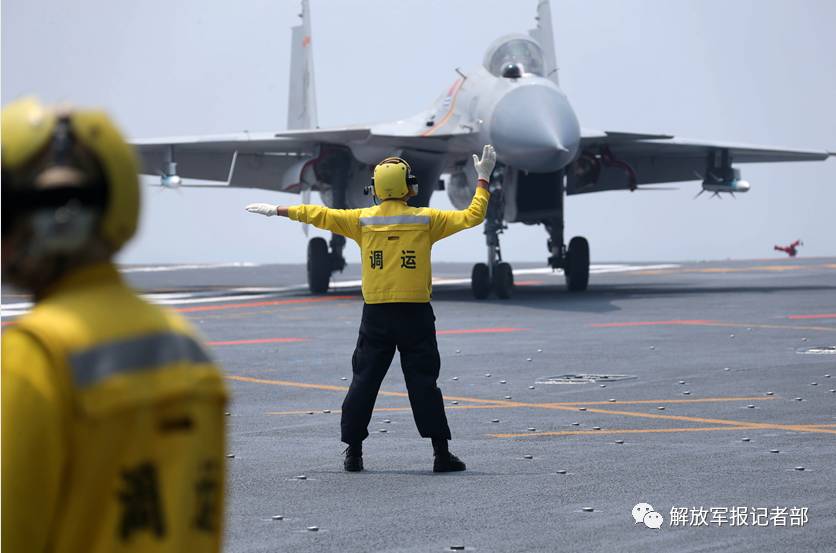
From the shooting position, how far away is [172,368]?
2283 mm

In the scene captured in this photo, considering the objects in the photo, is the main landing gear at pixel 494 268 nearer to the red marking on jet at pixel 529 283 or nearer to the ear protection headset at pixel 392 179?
the red marking on jet at pixel 529 283

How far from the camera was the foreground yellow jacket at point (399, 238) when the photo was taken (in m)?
9.01

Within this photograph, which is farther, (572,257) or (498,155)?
(572,257)

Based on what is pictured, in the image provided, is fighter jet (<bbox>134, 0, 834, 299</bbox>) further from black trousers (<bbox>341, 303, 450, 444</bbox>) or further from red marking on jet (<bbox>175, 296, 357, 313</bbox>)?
black trousers (<bbox>341, 303, 450, 444</bbox>)

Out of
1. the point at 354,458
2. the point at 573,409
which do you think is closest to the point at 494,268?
the point at 573,409

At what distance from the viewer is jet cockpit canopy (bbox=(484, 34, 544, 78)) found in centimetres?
2409

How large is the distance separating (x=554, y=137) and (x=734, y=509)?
15.3m

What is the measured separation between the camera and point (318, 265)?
28.6 meters

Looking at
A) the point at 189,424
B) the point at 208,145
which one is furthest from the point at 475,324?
the point at 189,424

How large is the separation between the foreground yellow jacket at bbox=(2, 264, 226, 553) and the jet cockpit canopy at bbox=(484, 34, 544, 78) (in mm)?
21774

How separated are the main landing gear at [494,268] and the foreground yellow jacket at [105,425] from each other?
73.5 feet

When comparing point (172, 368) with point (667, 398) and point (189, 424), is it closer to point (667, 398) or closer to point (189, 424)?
point (189, 424)

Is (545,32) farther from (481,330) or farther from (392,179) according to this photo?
(392,179)

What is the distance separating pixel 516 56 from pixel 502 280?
395 cm
